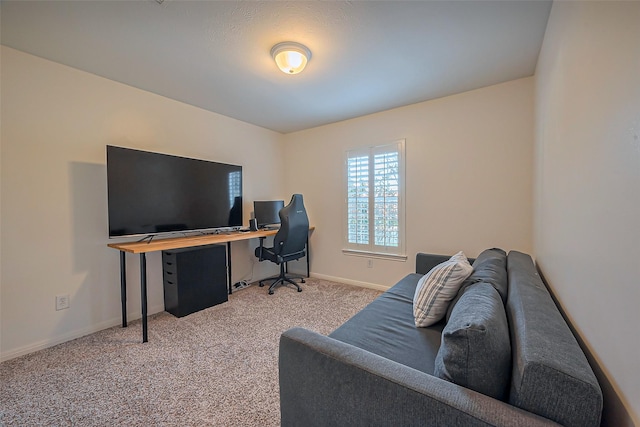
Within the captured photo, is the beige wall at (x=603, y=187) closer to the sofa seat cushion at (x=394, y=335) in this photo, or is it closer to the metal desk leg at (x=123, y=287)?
the sofa seat cushion at (x=394, y=335)

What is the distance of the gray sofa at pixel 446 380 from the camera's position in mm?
625

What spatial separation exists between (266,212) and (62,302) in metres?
2.30

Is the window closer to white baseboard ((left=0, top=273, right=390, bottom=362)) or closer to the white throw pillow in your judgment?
the white throw pillow

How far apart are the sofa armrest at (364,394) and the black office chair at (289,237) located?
2.21m

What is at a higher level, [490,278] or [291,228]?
[291,228]

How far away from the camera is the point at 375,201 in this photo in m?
3.41

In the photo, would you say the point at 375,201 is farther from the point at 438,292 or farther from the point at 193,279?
the point at 193,279

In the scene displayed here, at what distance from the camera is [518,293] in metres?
1.13

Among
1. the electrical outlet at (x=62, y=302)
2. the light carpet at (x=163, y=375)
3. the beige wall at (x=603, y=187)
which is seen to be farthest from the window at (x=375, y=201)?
the electrical outlet at (x=62, y=302)

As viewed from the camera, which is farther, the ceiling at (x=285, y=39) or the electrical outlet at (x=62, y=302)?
the electrical outlet at (x=62, y=302)

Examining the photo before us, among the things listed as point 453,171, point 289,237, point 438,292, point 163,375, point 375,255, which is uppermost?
point 453,171

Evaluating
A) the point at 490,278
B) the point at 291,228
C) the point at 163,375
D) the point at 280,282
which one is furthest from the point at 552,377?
the point at 280,282

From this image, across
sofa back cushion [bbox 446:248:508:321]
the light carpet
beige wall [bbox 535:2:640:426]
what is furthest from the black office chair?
beige wall [bbox 535:2:640:426]

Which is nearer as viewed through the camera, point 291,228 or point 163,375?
point 163,375
